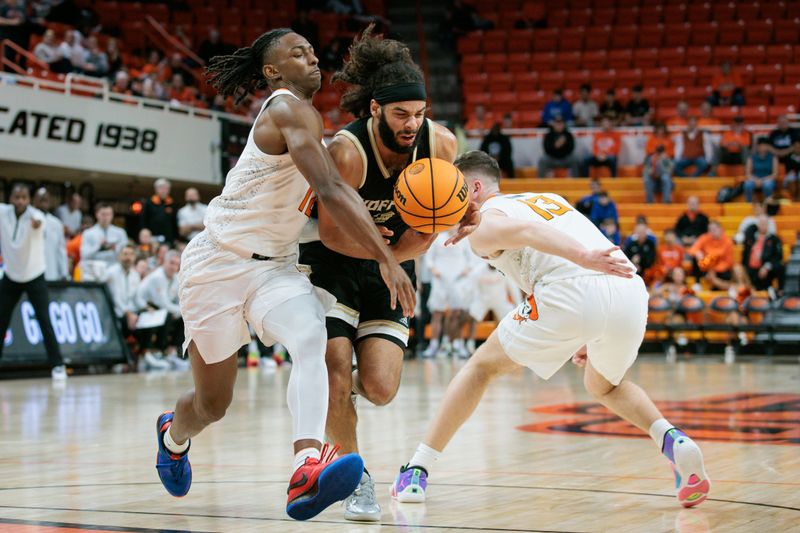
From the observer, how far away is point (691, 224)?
1712cm

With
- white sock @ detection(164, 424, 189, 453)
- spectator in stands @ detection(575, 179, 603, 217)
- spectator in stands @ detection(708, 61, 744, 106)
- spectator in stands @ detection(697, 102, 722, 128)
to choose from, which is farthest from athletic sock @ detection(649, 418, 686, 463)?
spectator in stands @ detection(708, 61, 744, 106)

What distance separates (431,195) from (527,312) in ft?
2.92

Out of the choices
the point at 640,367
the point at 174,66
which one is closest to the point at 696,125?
the point at 640,367

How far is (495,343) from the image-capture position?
4883 mm

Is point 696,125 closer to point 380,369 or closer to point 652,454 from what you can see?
point 652,454

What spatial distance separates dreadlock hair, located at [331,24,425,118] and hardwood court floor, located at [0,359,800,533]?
5.46 feet

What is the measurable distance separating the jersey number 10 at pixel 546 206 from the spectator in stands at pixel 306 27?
17.7 meters

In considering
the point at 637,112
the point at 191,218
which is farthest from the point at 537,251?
the point at 637,112

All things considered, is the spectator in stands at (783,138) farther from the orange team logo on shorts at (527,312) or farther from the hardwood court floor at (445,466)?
the orange team logo on shorts at (527,312)

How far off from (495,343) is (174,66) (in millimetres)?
16743

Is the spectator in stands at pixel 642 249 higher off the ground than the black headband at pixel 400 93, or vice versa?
the black headband at pixel 400 93

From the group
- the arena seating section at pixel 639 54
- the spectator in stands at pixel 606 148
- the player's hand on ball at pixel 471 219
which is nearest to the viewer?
the player's hand on ball at pixel 471 219

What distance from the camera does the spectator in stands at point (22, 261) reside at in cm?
1133

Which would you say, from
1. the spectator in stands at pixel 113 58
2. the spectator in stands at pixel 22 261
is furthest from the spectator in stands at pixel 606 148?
the spectator in stands at pixel 22 261
